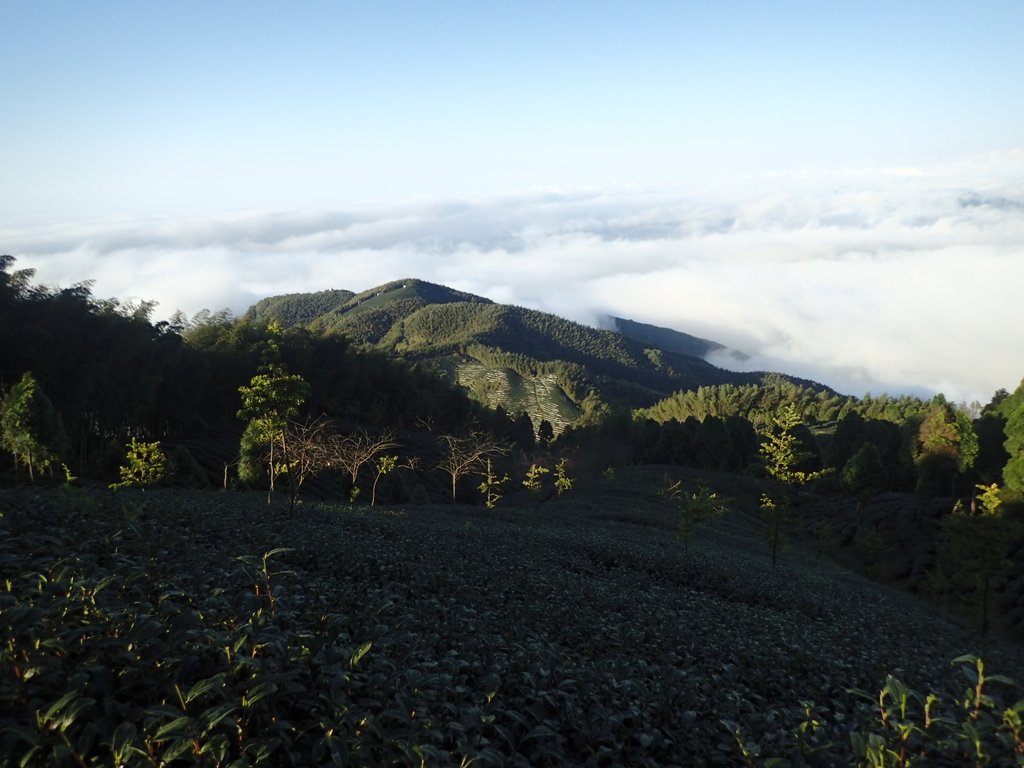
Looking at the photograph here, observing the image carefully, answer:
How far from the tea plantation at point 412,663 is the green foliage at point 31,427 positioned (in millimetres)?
19656

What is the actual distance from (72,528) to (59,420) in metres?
29.3

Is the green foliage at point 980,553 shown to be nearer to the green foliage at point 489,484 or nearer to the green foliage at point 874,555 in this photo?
the green foliage at point 874,555

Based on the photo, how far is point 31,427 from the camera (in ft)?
117

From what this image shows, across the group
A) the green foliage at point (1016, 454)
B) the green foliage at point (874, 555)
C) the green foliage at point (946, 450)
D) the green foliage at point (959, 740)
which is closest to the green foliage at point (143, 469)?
the green foliage at point (959, 740)

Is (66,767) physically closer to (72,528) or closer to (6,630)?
(6,630)

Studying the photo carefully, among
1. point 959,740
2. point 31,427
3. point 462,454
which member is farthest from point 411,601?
point 462,454

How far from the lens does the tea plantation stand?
5.10 meters

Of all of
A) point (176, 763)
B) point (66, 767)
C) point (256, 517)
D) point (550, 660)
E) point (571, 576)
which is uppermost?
point (66, 767)

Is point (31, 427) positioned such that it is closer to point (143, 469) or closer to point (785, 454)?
point (143, 469)

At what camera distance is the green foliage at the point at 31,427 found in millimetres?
35312

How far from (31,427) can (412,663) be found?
3808 cm

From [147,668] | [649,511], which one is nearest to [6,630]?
[147,668]

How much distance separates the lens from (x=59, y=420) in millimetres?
37688

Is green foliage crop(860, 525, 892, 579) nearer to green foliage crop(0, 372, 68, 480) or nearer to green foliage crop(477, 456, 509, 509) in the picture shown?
green foliage crop(477, 456, 509, 509)
